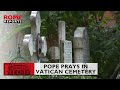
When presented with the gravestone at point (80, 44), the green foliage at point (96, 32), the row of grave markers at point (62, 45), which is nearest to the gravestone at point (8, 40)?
the row of grave markers at point (62, 45)

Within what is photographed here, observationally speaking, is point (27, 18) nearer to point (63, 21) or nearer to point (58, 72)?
point (63, 21)

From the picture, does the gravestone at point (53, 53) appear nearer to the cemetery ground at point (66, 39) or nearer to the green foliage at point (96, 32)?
the cemetery ground at point (66, 39)

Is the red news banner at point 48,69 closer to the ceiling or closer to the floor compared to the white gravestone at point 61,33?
closer to the floor

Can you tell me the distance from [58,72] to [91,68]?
1.82 feet

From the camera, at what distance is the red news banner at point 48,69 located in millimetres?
5164

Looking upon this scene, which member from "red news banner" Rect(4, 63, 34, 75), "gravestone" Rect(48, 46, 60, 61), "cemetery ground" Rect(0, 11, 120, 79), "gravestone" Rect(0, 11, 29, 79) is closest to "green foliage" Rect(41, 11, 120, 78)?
"cemetery ground" Rect(0, 11, 120, 79)

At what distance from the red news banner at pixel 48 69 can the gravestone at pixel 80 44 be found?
164 mm

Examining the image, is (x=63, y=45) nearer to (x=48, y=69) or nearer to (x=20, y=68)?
(x=48, y=69)

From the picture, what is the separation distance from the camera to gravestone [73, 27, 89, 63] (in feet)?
17.3

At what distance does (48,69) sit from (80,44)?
2.32 ft

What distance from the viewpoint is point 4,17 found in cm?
523

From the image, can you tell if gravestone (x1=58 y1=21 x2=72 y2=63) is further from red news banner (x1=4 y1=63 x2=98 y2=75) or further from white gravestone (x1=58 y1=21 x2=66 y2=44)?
red news banner (x1=4 y1=63 x2=98 y2=75)
